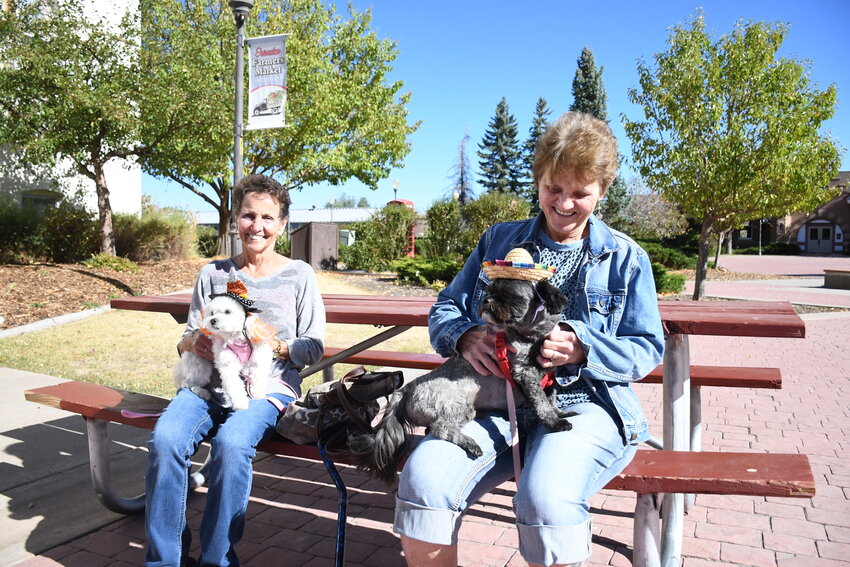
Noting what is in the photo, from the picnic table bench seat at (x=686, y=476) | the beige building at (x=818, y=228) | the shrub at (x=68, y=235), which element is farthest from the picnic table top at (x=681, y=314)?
the beige building at (x=818, y=228)

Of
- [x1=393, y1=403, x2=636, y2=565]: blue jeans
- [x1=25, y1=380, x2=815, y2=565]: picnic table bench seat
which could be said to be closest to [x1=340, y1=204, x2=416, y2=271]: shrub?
[x1=25, y1=380, x2=815, y2=565]: picnic table bench seat

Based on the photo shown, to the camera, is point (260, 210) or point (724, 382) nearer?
point (260, 210)

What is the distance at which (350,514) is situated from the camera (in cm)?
344

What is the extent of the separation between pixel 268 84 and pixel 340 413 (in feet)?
26.2

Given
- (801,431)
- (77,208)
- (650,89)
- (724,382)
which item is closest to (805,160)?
(650,89)

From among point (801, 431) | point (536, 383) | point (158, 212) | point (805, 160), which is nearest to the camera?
point (536, 383)

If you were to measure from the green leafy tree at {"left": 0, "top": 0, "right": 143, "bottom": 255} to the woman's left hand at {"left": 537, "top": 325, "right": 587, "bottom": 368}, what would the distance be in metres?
13.2

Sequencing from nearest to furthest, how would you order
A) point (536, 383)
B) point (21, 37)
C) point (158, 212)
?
point (536, 383) → point (21, 37) → point (158, 212)

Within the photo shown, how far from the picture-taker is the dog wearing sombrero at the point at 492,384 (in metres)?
2.06

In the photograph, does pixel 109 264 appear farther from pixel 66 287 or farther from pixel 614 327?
pixel 614 327

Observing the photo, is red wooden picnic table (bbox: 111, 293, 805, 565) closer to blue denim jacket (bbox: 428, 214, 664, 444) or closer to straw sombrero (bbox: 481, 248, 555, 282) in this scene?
blue denim jacket (bbox: 428, 214, 664, 444)

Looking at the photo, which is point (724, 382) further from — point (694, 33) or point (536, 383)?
point (694, 33)

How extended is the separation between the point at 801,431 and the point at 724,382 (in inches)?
79.0

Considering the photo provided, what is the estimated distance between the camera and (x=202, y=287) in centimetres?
310
